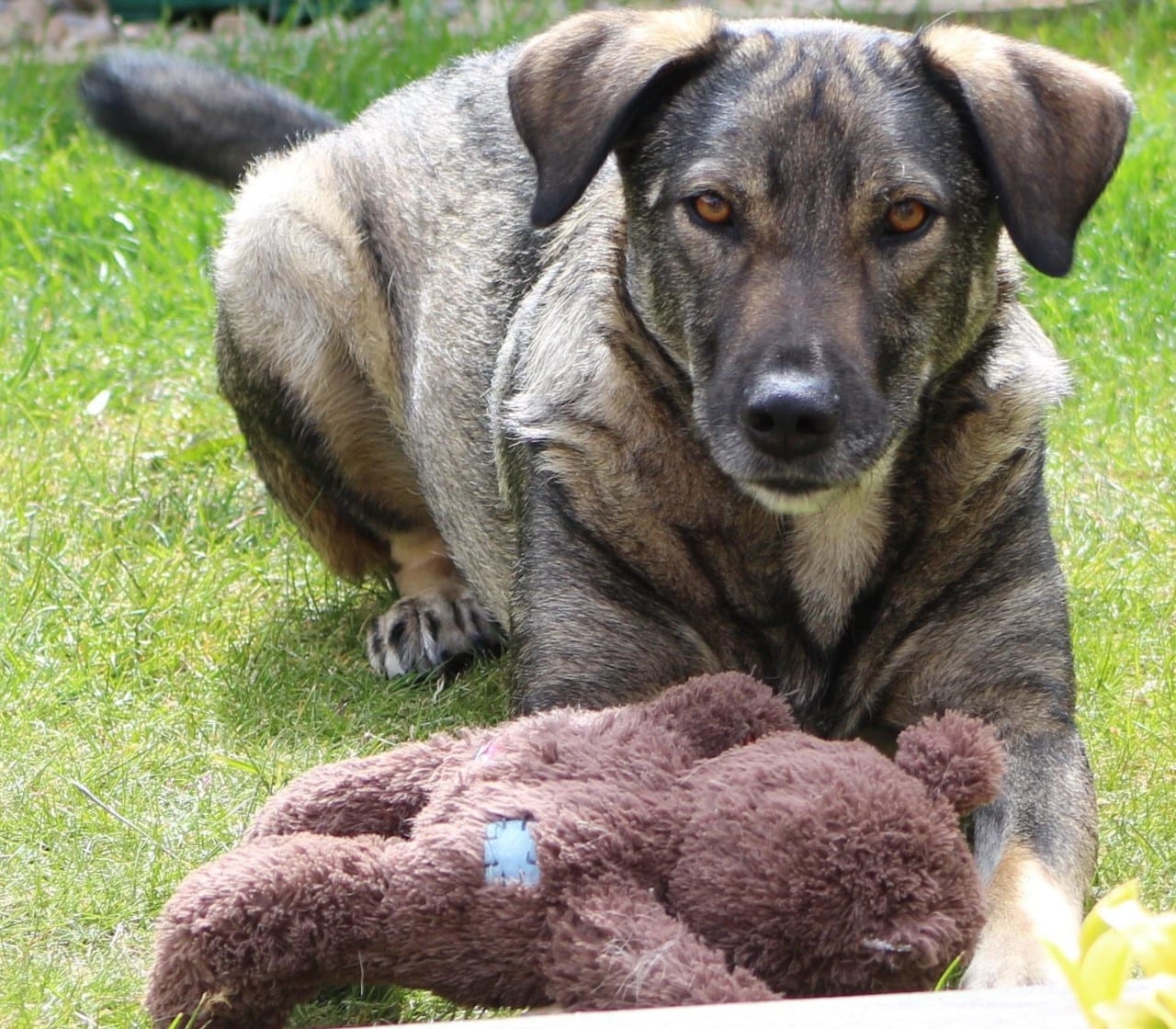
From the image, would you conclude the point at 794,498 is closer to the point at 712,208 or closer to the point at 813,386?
the point at 813,386

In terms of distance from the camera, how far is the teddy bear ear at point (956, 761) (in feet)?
8.91

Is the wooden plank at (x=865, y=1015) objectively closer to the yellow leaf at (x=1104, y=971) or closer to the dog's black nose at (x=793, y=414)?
the yellow leaf at (x=1104, y=971)

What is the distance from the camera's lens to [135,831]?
3521 mm

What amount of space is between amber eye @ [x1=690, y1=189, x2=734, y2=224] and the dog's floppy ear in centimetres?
25

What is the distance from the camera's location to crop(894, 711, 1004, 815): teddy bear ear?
272 centimetres

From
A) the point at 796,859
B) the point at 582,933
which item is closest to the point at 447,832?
the point at 582,933

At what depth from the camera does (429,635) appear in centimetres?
459

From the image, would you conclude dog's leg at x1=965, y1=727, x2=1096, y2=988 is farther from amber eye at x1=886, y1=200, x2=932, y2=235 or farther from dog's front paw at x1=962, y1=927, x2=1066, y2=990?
amber eye at x1=886, y1=200, x2=932, y2=235

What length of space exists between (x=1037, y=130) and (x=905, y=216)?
1.20 feet

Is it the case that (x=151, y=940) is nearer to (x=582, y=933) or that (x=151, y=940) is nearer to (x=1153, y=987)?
(x=582, y=933)

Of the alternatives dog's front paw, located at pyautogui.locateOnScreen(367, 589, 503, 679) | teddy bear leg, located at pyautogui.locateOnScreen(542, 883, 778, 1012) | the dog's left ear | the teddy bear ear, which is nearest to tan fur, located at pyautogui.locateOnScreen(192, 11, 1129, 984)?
the dog's left ear

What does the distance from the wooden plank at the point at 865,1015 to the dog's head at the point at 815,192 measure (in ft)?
4.46

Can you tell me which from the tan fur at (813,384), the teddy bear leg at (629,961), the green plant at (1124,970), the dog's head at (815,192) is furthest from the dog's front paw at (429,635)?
the green plant at (1124,970)

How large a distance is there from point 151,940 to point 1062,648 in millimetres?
1845
